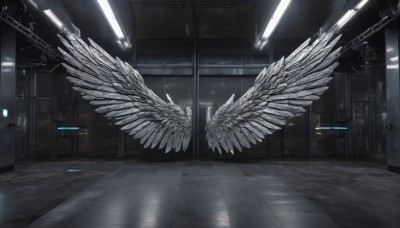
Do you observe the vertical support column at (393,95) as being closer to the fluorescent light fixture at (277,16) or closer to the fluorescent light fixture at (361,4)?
the fluorescent light fixture at (361,4)

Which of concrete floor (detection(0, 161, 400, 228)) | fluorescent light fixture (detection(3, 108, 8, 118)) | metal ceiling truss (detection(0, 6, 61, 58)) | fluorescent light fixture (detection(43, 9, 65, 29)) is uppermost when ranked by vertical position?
fluorescent light fixture (detection(43, 9, 65, 29))

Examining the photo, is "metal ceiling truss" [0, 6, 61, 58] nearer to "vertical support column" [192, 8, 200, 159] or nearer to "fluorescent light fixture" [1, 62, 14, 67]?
"fluorescent light fixture" [1, 62, 14, 67]

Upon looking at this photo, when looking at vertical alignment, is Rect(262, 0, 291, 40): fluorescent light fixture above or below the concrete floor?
above

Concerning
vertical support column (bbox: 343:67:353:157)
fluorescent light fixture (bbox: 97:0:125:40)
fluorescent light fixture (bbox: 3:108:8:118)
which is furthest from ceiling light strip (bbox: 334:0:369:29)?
fluorescent light fixture (bbox: 3:108:8:118)

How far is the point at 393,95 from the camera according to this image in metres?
6.11

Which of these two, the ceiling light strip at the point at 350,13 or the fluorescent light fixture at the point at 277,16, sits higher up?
the fluorescent light fixture at the point at 277,16

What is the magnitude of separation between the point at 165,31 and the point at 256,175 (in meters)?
5.25

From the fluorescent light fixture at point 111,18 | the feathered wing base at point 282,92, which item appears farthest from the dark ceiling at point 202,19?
the feathered wing base at point 282,92

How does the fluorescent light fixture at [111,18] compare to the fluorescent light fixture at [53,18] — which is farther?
the fluorescent light fixture at [53,18]

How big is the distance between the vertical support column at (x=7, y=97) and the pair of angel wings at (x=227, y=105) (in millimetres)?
1281

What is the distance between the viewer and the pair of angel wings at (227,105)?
6195mm

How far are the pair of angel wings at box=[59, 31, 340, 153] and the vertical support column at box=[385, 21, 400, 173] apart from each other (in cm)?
125

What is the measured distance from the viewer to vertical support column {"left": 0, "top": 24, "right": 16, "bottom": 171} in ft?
20.0

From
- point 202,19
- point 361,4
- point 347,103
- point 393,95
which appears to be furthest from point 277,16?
point 347,103
